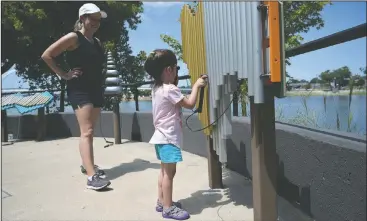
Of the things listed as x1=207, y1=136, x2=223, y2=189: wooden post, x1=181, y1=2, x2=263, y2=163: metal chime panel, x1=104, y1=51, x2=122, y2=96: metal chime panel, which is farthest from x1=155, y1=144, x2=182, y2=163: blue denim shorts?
x1=104, y1=51, x2=122, y2=96: metal chime panel

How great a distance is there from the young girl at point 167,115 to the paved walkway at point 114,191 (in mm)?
174

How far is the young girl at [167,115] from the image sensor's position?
252cm

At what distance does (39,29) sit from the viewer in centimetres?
931

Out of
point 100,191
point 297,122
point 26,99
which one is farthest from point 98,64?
point 26,99

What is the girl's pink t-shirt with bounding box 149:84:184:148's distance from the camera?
2516mm

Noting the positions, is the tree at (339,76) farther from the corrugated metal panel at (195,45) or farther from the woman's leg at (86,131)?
the woman's leg at (86,131)

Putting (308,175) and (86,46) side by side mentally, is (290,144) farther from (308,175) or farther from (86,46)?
(86,46)

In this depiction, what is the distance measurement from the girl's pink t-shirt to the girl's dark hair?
0.10m

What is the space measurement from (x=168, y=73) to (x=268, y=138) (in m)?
0.89

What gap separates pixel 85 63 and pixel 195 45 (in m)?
1.13

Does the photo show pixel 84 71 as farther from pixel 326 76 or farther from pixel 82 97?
pixel 326 76

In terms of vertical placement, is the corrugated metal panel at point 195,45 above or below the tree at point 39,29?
below

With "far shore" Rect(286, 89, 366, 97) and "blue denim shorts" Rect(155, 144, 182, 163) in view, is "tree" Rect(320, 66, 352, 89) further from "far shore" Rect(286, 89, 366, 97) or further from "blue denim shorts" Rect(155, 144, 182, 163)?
"blue denim shorts" Rect(155, 144, 182, 163)

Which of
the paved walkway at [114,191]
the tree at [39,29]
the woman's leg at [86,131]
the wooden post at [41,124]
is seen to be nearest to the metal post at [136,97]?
the wooden post at [41,124]
